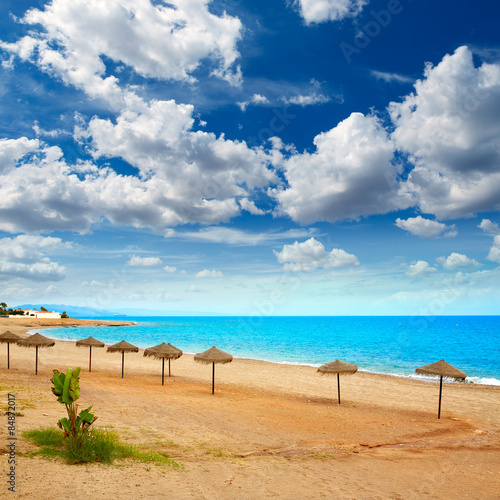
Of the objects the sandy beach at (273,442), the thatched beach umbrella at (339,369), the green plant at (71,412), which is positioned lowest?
the sandy beach at (273,442)

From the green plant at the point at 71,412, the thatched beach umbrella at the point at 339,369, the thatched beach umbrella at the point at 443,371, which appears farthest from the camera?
the thatched beach umbrella at the point at 339,369

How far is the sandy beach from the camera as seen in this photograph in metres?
7.34

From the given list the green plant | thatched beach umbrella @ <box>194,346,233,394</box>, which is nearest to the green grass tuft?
the green plant

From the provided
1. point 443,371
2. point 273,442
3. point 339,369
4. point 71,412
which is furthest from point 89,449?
point 443,371

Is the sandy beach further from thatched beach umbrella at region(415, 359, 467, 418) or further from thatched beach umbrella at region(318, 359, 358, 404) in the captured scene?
thatched beach umbrella at region(415, 359, 467, 418)

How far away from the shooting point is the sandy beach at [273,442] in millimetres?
7344

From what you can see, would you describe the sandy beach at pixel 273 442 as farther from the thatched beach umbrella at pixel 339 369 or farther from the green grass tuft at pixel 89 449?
the thatched beach umbrella at pixel 339 369

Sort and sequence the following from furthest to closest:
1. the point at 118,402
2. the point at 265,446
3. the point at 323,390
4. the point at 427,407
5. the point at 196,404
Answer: the point at 323,390 → the point at 427,407 → the point at 196,404 → the point at 118,402 → the point at 265,446

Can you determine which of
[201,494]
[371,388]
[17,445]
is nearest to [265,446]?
[201,494]

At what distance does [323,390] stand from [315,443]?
12.1 m

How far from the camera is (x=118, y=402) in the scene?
581 inches

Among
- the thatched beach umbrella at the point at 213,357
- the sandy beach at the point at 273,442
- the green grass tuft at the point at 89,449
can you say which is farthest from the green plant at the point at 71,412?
the thatched beach umbrella at the point at 213,357

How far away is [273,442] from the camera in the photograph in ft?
36.8

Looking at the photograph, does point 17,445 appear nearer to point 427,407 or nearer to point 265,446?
point 265,446
